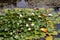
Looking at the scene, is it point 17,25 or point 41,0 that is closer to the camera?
point 17,25

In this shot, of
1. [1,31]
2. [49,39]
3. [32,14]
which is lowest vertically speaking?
[49,39]

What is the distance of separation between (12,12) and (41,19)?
59 centimetres

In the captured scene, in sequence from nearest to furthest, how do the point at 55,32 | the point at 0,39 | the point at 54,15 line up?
the point at 0,39 → the point at 55,32 → the point at 54,15

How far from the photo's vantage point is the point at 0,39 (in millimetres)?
2926

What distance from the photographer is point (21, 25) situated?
9.93 feet

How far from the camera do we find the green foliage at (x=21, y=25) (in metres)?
2.96

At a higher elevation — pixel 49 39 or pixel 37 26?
pixel 37 26

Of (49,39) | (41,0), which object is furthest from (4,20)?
(41,0)

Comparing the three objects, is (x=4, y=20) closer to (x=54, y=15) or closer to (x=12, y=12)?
(x=12, y=12)

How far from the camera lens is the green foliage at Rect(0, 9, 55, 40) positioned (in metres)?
2.96

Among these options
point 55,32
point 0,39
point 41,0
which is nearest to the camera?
point 0,39

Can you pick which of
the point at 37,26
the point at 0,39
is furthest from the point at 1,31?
the point at 37,26

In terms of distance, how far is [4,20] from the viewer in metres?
3.07

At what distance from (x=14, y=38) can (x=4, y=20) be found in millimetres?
402
